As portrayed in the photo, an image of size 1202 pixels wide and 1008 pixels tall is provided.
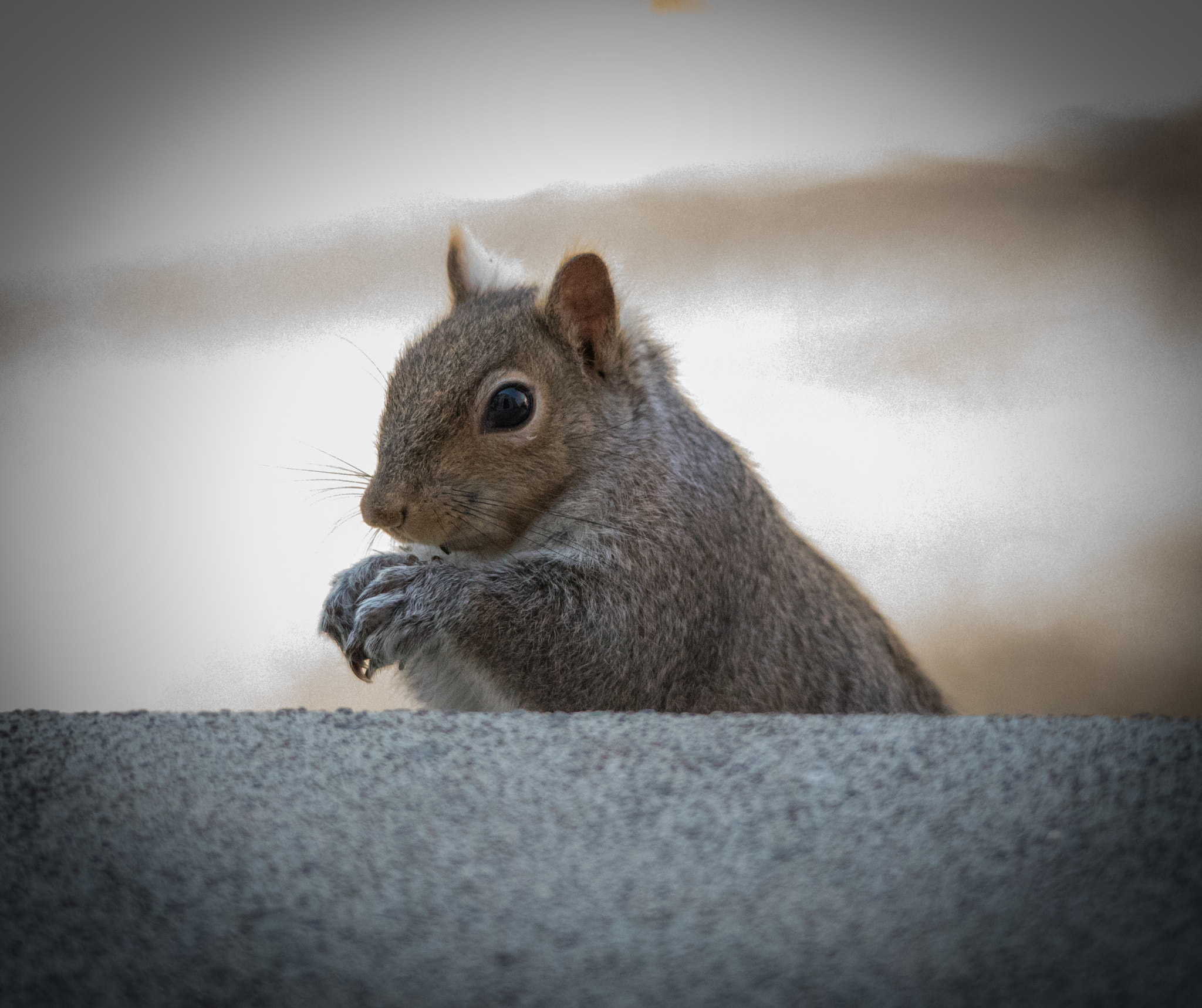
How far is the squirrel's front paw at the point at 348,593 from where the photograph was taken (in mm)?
1643

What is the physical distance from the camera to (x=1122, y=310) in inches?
109

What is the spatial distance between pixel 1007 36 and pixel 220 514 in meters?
2.27

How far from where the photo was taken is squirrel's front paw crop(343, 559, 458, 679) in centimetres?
144

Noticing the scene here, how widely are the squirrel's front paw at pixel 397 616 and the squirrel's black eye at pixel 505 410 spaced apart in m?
0.23

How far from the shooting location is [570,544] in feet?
5.17

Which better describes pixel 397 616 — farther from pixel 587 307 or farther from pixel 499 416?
pixel 587 307

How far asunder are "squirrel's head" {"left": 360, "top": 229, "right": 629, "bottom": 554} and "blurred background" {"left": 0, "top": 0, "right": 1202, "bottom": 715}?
94 centimetres

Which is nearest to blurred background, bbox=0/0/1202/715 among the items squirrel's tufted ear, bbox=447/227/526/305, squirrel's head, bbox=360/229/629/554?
squirrel's tufted ear, bbox=447/227/526/305

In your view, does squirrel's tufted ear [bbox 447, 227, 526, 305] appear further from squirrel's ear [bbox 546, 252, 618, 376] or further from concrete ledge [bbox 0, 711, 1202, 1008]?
concrete ledge [bbox 0, 711, 1202, 1008]

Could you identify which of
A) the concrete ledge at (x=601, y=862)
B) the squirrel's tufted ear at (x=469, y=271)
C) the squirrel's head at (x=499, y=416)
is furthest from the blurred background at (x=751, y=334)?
the concrete ledge at (x=601, y=862)

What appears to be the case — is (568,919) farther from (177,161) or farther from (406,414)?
(177,161)

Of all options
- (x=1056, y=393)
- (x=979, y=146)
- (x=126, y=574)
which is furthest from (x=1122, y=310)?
(x=126, y=574)

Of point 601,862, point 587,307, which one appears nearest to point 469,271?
point 587,307

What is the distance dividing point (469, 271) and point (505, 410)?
0.47 meters
